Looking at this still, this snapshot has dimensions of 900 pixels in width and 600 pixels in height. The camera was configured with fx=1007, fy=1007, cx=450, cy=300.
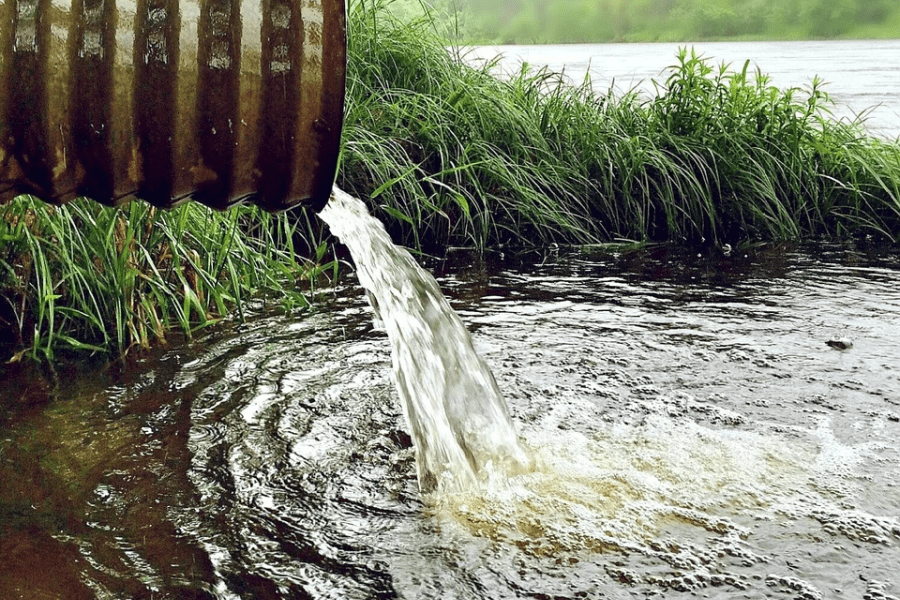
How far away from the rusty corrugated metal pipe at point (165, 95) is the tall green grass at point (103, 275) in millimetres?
1307

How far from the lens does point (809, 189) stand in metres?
5.96

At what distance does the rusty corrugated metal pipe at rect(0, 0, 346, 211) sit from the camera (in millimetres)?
2209

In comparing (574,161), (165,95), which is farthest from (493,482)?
(574,161)

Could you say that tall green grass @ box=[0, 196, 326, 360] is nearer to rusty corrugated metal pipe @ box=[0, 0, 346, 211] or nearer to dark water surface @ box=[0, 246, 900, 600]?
dark water surface @ box=[0, 246, 900, 600]

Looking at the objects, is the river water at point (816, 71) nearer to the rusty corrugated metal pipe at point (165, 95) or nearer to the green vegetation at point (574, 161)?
the green vegetation at point (574, 161)

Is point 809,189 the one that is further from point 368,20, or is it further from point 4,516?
point 4,516

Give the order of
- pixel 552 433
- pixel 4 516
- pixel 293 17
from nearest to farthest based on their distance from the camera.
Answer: pixel 293 17 → pixel 4 516 → pixel 552 433

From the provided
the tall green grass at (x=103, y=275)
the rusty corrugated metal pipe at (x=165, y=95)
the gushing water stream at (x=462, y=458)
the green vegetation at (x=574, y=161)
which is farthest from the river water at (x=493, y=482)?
the green vegetation at (x=574, y=161)

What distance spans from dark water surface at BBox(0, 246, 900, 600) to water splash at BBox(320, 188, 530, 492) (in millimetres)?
90

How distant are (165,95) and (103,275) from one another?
1715 millimetres

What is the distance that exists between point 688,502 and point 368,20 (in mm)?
4284

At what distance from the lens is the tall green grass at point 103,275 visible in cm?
366

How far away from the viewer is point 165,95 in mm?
2252

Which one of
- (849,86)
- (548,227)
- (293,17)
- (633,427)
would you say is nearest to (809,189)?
(548,227)
